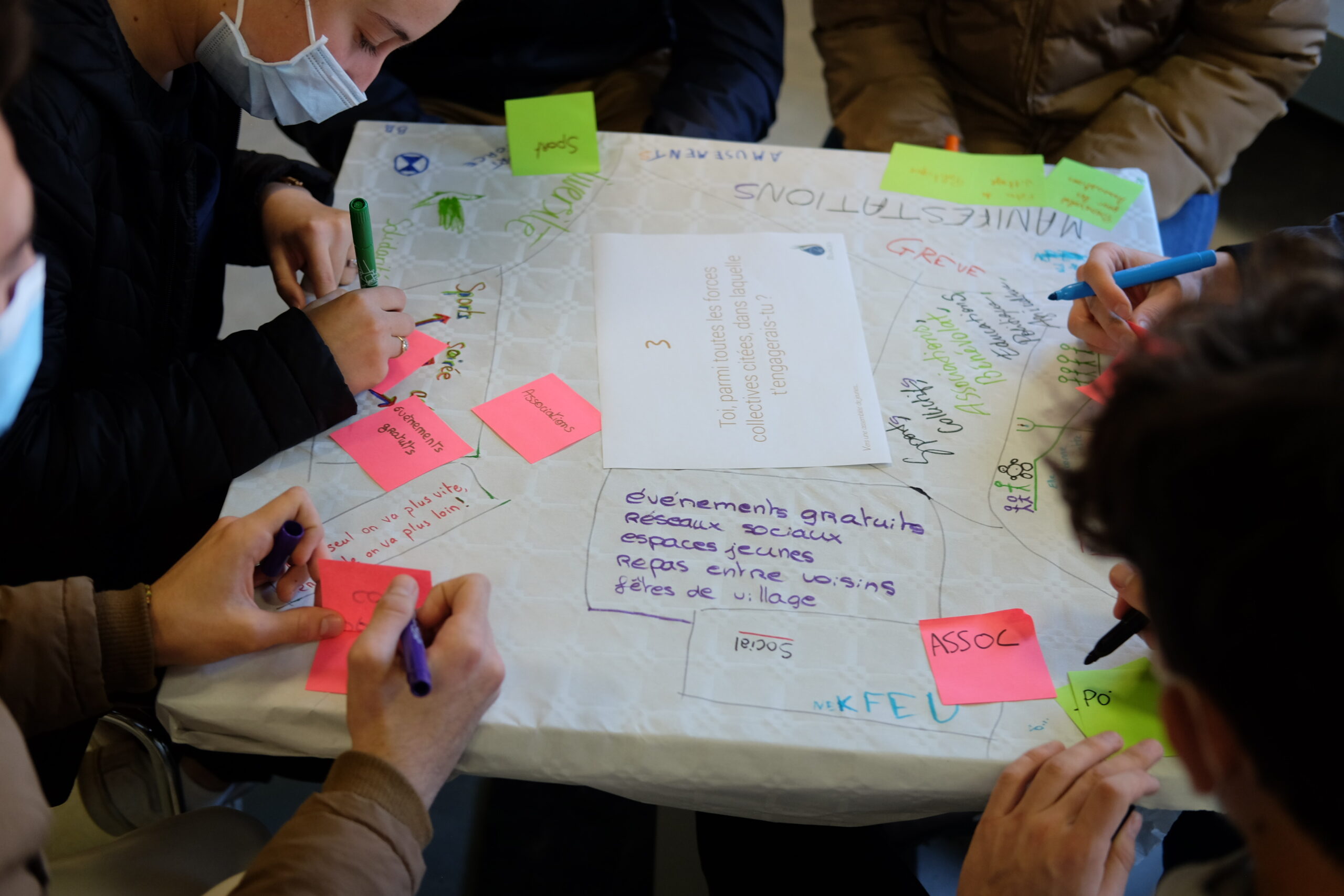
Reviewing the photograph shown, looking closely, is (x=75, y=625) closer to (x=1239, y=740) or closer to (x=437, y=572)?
(x=437, y=572)

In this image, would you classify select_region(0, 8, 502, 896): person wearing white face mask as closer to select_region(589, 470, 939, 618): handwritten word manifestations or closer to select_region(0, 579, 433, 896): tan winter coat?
select_region(0, 579, 433, 896): tan winter coat

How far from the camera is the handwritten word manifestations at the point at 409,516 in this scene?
31.4 inches

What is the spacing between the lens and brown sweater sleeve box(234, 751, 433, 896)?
0.62 metres

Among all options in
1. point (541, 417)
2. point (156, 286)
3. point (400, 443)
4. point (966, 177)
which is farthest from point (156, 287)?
point (966, 177)

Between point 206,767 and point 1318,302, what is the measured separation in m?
1.25

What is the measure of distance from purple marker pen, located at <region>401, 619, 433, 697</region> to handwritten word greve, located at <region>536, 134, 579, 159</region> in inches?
27.1

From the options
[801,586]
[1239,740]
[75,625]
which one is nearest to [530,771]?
[801,586]

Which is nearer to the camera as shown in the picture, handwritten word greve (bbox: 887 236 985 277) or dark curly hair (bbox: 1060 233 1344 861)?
dark curly hair (bbox: 1060 233 1344 861)

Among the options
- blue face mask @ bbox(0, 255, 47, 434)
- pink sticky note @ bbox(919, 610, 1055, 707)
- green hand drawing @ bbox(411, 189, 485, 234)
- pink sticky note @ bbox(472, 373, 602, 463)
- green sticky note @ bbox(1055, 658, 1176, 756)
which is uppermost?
blue face mask @ bbox(0, 255, 47, 434)

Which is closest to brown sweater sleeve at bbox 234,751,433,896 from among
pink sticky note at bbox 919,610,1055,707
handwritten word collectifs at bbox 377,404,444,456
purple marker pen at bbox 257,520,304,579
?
purple marker pen at bbox 257,520,304,579

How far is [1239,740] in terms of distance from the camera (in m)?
0.45

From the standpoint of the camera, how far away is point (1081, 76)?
1500 mm

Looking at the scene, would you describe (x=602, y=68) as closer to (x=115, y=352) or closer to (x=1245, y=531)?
(x=115, y=352)

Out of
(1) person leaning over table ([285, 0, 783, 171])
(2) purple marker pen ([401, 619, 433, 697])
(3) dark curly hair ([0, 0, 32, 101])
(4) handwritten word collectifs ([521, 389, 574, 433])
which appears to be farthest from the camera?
(1) person leaning over table ([285, 0, 783, 171])
